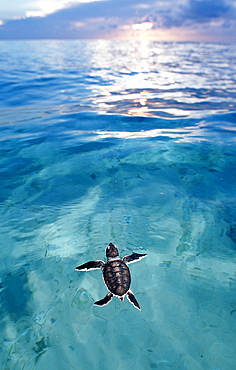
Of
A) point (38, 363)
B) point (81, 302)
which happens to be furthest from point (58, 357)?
point (81, 302)

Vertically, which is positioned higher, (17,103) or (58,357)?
(17,103)

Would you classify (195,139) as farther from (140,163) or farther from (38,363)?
(38,363)

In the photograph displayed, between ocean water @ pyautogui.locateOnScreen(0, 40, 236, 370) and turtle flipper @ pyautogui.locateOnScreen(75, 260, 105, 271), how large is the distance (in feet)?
0.77

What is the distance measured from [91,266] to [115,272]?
1.75 ft

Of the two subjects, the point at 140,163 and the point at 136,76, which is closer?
the point at 140,163

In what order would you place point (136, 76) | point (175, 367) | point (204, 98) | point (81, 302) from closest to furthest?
point (175, 367) < point (81, 302) < point (204, 98) < point (136, 76)

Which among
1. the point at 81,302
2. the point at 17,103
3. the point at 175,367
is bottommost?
the point at 175,367

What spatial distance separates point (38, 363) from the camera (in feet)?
10.1

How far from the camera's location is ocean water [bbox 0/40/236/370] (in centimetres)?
327

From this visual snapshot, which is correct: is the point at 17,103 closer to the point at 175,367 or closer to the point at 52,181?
the point at 52,181

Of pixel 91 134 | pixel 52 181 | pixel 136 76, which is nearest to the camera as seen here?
pixel 52 181

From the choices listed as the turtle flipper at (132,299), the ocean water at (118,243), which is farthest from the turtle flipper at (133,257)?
the turtle flipper at (132,299)

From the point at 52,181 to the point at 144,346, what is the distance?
5.15 meters

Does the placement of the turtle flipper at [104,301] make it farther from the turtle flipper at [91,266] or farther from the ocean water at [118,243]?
the turtle flipper at [91,266]
